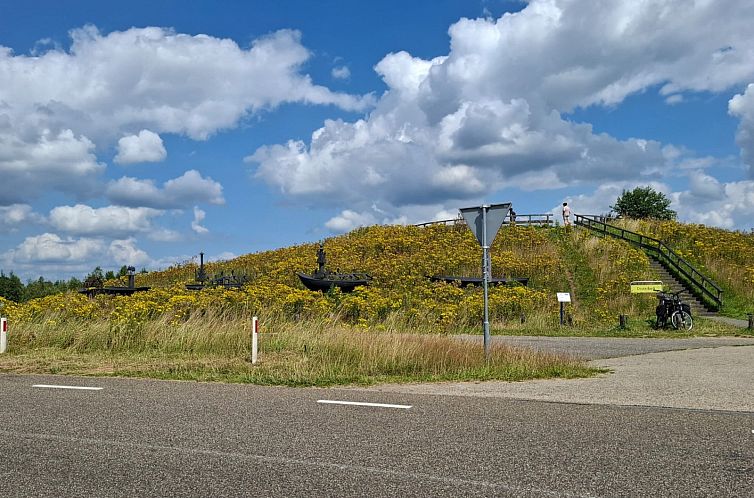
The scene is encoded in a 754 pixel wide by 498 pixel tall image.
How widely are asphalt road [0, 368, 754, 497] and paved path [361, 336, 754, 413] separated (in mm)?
696

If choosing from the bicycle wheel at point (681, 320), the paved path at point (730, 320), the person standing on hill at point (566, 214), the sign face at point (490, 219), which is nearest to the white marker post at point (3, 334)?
the sign face at point (490, 219)

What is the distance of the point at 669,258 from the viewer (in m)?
35.5

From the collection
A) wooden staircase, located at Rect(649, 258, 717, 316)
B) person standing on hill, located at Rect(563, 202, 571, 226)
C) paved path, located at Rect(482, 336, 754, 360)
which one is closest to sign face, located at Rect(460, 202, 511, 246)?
paved path, located at Rect(482, 336, 754, 360)

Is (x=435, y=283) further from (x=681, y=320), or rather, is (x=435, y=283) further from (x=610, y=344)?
(x=610, y=344)

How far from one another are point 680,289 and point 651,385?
23740 mm

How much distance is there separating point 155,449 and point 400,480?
2551mm

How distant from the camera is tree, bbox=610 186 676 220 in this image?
85688mm

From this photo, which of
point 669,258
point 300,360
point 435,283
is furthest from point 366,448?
point 669,258

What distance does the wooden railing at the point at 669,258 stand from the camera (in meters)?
30.1

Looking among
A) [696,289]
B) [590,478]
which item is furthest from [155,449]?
[696,289]

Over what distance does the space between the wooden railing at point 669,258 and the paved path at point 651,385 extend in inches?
593

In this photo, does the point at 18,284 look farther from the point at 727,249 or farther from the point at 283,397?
the point at 283,397

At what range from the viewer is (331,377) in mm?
11328

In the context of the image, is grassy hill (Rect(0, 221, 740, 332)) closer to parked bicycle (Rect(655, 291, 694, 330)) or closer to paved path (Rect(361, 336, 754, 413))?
parked bicycle (Rect(655, 291, 694, 330))
